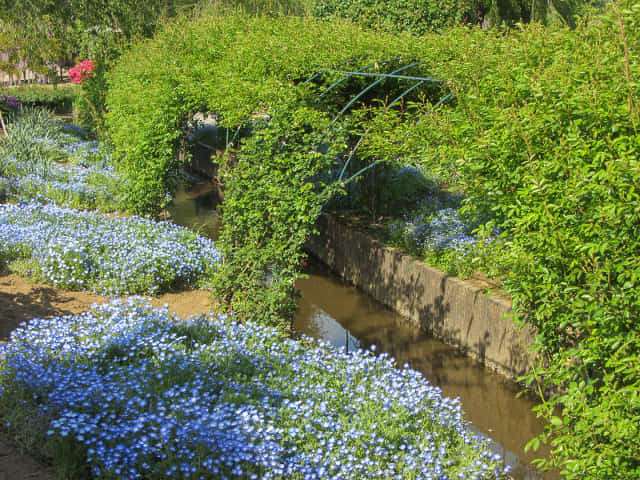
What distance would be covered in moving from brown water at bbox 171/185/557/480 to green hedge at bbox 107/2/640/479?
0.55 metres

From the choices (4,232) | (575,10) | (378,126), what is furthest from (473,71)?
(575,10)

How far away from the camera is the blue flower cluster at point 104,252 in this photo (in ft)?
23.5

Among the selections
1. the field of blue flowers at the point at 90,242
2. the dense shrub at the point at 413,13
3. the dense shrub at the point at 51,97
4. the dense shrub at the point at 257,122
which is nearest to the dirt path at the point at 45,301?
the field of blue flowers at the point at 90,242

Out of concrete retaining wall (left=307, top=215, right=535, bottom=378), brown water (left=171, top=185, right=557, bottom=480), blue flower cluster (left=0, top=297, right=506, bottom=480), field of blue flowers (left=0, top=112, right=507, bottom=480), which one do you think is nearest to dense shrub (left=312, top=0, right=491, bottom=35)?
concrete retaining wall (left=307, top=215, right=535, bottom=378)

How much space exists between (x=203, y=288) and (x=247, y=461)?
4.02m

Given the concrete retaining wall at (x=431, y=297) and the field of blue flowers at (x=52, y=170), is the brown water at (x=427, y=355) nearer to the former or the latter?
the concrete retaining wall at (x=431, y=297)

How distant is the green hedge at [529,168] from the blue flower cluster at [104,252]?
1.31m

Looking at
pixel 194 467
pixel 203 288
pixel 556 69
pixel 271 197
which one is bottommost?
pixel 203 288

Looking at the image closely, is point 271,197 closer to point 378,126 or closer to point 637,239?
point 378,126

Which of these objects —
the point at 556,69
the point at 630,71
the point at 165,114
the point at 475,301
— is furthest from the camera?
the point at 165,114

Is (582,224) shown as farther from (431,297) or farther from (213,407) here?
(431,297)

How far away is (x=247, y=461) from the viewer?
3.77 meters

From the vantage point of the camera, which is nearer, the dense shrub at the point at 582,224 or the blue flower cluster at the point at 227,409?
the dense shrub at the point at 582,224

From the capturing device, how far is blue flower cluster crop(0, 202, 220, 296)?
23.5ft
